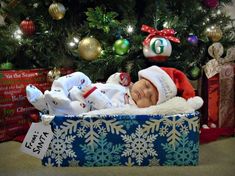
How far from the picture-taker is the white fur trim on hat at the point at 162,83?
1.08 m

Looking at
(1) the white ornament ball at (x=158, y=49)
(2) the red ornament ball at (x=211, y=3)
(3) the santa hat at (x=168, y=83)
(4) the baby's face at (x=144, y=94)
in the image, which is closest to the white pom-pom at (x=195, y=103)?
(3) the santa hat at (x=168, y=83)

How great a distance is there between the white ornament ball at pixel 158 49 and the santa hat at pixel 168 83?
0.07 meters

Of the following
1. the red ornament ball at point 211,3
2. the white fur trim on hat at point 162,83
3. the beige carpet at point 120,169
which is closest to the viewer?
the beige carpet at point 120,169

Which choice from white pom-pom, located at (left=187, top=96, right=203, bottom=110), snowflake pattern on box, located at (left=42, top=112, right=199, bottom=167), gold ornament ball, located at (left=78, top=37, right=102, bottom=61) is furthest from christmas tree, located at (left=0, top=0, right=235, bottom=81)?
snowflake pattern on box, located at (left=42, top=112, right=199, bottom=167)

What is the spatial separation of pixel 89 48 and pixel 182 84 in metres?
0.37

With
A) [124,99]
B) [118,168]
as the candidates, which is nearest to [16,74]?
[124,99]

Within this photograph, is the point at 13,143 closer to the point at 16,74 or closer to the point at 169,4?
the point at 16,74

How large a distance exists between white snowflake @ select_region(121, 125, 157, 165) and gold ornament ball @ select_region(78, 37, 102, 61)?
416mm

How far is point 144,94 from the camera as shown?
1113 mm

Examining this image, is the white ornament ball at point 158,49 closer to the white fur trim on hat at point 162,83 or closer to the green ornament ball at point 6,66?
the white fur trim on hat at point 162,83

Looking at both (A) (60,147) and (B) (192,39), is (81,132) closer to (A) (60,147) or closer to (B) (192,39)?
(A) (60,147)

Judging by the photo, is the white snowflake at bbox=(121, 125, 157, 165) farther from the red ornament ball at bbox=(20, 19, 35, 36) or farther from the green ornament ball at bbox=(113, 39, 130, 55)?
the red ornament ball at bbox=(20, 19, 35, 36)

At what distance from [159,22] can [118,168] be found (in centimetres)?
61

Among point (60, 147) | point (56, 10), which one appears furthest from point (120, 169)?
point (56, 10)
